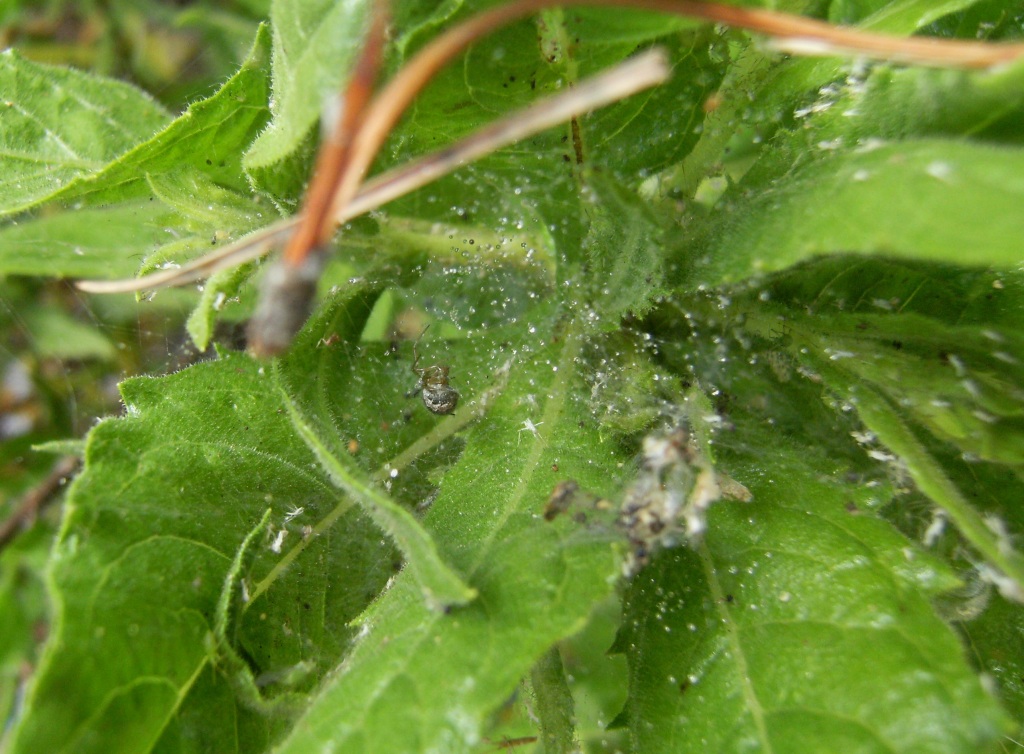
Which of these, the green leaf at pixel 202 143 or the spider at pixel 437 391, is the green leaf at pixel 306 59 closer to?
the green leaf at pixel 202 143

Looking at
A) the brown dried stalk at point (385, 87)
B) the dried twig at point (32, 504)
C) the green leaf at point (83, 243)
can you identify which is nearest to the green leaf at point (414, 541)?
the brown dried stalk at point (385, 87)

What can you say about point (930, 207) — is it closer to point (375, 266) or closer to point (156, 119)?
point (375, 266)

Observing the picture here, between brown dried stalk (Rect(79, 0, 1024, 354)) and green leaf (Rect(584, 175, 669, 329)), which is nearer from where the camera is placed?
brown dried stalk (Rect(79, 0, 1024, 354))

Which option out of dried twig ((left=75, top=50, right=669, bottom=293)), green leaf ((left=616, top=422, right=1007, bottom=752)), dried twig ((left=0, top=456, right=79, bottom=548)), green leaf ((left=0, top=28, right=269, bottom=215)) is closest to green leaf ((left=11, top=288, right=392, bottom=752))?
dried twig ((left=75, top=50, right=669, bottom=293))

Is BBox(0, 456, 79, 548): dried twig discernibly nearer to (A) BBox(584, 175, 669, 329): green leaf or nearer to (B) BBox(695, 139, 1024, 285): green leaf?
(A) BBox(584, 175, 669, 329): green leaf

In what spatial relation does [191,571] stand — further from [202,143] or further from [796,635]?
[796,635]

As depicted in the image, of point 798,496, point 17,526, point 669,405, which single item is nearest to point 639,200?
point 669,405

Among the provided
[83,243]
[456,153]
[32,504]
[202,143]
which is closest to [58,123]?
[83,243]
